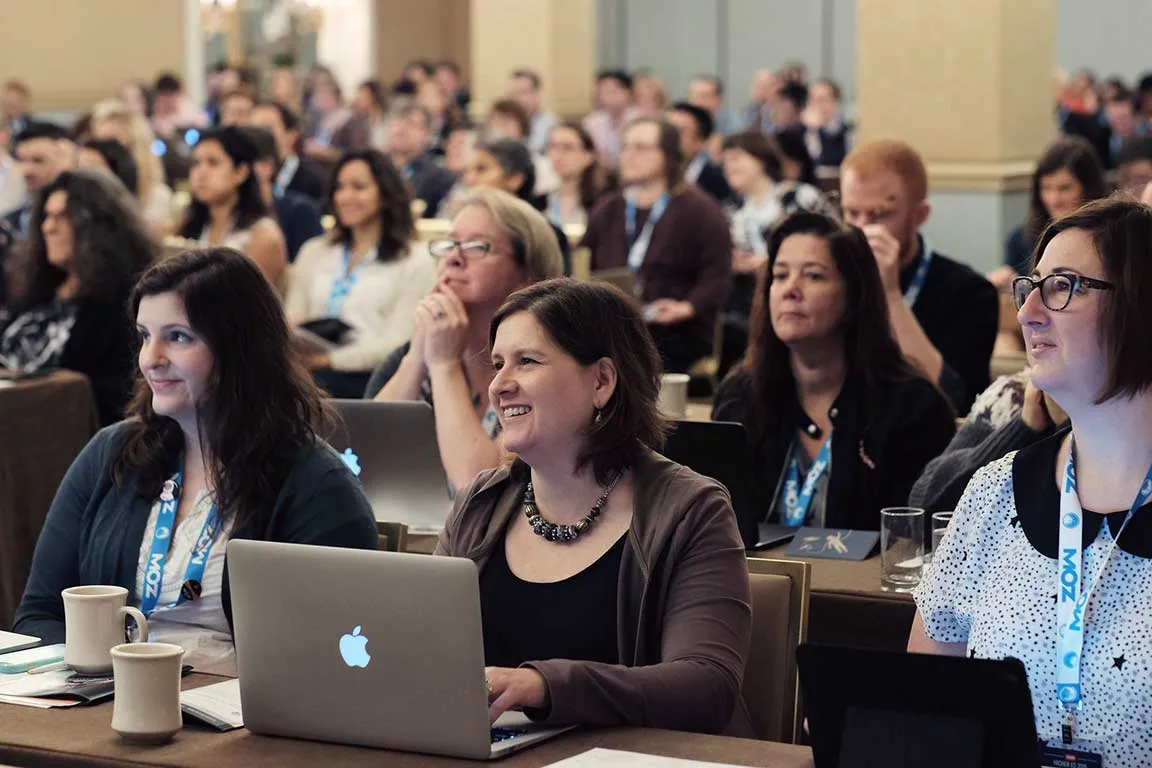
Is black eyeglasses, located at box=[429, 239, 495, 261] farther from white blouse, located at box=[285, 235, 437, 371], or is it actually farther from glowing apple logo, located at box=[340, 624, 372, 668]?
glowing apple logo, located at box=[340, 624, 372, 668]

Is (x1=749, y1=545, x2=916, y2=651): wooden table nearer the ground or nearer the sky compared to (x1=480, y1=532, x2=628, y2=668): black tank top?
nearer the ground

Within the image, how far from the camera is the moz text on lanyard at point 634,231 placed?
7578mm

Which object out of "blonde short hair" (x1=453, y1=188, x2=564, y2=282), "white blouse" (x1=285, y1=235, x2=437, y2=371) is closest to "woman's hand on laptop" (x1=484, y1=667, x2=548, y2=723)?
"blonde short hair" (x1=453, y1=188, x2=564, y2=282)

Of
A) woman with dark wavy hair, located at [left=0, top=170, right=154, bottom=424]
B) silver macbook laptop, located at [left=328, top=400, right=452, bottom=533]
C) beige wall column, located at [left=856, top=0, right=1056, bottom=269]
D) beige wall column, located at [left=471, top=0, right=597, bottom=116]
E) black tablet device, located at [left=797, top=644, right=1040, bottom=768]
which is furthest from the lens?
beige wall column, located at [left=471, top=0, right=597, bottom=116]

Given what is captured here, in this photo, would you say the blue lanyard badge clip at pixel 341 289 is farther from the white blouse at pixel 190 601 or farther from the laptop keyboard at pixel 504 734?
the laptop keyboard at pixel 504 734

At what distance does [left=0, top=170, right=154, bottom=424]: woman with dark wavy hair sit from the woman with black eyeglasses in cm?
164

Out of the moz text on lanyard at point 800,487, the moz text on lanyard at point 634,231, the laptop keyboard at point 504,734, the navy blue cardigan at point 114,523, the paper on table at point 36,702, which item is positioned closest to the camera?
the laptop keyboard at point 504,734

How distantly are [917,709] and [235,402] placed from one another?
4.78 feet

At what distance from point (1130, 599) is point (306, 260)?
4.69m

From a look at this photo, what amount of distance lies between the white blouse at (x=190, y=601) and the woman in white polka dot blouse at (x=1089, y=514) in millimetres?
1282

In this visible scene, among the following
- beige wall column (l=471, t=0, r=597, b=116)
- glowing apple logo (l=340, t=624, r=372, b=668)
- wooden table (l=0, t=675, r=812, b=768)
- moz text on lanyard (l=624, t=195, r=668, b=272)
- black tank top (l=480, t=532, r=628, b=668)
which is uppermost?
beige wall column (l=471, t=0, r=597, b=116)

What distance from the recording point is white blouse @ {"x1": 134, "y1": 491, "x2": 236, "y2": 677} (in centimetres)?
292

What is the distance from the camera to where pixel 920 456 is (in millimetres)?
3777

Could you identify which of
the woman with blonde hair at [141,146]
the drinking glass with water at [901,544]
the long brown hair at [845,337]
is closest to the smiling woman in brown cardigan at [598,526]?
the drinking glass with water at [901,544]
